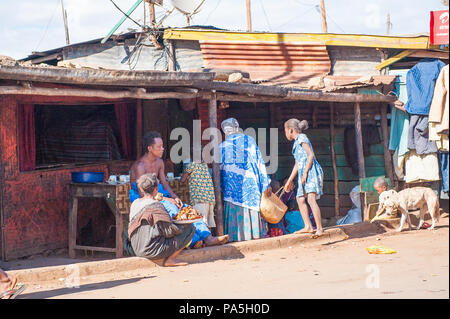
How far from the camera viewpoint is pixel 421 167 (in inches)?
406

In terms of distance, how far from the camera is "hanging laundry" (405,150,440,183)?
402 inches

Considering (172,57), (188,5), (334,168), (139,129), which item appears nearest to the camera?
(139,129)

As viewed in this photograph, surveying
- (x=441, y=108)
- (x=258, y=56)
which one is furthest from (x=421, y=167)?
(x=258, y=56)

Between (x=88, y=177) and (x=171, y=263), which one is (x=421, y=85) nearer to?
(x=171, y=263)

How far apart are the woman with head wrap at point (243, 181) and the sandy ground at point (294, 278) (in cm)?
50

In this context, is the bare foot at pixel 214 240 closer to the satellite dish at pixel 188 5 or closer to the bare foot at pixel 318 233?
the bare foot at pixel 318 233

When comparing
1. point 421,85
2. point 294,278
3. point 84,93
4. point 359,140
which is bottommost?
point 294,278

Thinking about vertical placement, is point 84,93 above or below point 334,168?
above

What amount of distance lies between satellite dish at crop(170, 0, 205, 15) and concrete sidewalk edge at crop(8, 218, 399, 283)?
5794 mm

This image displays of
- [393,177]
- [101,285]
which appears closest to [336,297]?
[101,285]

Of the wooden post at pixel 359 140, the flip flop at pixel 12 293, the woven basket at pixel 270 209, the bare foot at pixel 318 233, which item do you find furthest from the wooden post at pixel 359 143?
the flip flop at pixel 12 293

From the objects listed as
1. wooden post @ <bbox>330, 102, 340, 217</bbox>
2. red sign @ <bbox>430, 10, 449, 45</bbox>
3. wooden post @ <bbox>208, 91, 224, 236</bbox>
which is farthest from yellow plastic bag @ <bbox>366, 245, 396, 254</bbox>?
wooden post @ <bbox>330, 102, 340, 217</bbox>

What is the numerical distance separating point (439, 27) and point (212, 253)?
4.25 meters

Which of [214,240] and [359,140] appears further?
[359,140]
